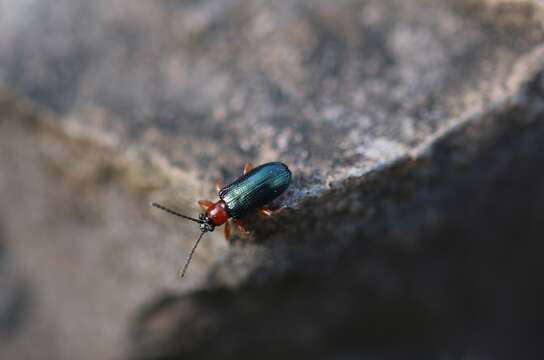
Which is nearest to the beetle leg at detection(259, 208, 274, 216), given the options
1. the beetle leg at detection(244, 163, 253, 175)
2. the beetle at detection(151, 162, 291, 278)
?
the beetle at detection(151, 162, 291, 278)

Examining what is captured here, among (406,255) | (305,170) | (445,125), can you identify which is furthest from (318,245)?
(445,125)

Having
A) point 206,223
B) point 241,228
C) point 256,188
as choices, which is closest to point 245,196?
point 256,188

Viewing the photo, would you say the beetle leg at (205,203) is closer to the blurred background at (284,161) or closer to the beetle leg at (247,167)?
the blurred background at (284,161)

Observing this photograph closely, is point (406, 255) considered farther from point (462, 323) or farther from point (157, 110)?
point (157, 110)

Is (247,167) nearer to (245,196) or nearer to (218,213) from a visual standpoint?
(245,196)

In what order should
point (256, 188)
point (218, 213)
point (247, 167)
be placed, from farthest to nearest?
point (247, 167) < point (218, 213) < point (256, 188)

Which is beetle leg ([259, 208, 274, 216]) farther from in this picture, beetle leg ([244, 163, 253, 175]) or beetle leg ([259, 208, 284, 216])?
beetle leg ([244, 163, 253, 175])
